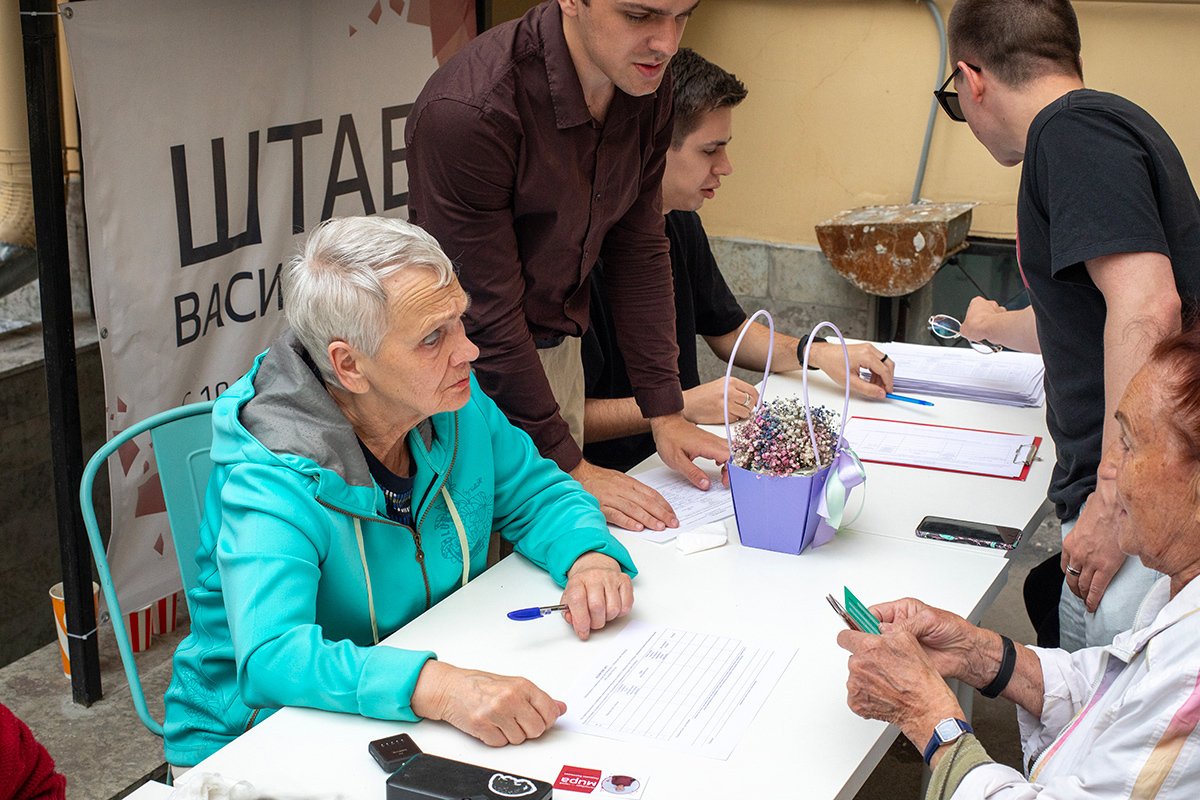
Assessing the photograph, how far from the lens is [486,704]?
5.27 feet

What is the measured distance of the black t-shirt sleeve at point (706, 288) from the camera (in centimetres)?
339

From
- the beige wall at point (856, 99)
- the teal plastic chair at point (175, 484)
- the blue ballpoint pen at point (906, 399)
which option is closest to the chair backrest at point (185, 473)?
the teal plastic chair at point (175, 484)

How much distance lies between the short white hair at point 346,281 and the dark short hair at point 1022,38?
43.6 inches

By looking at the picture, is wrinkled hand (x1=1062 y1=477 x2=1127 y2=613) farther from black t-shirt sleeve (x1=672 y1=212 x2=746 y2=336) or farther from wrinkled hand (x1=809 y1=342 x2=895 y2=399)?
black t-shirt sleeve (x1=672 y1=212 x2=746 y2=336)

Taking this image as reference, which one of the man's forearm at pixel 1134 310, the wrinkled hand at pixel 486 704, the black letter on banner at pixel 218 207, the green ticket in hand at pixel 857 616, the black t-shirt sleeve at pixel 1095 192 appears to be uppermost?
the black t-shirt sleeve at pixel 1095 192

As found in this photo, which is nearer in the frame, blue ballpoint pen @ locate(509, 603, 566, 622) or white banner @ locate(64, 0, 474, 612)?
blue ballpoint pen @ locate(509, 603, 566, 622)

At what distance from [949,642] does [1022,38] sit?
1.10 meters

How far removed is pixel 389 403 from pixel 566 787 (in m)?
0.70

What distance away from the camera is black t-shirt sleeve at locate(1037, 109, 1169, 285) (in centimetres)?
198

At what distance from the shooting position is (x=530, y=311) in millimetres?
2635

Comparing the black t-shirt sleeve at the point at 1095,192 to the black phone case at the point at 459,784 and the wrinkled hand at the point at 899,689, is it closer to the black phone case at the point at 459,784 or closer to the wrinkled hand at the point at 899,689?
→ the wrinkled hand at the point at 899,689

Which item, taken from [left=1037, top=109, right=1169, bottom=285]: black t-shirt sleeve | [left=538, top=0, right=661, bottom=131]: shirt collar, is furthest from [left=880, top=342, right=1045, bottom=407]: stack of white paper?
[left=538, top=0, right=661, bottom=131]: shirt collar

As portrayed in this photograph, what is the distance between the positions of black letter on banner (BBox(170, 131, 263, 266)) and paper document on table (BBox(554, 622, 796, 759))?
1823 mm

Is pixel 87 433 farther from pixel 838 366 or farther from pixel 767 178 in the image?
pixel 767 178
